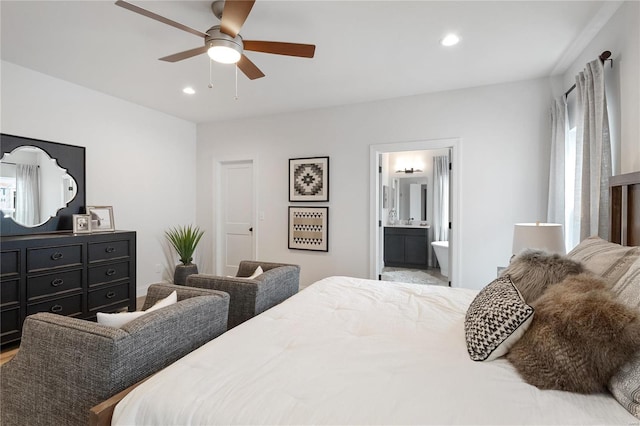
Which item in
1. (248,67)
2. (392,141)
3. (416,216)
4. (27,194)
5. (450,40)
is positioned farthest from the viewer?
(416,216)

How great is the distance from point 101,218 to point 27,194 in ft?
2.29

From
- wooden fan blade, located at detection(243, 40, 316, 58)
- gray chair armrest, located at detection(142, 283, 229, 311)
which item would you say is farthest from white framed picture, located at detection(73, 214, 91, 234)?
wooden fan blade, located at detection(243, 40, 316, 58)

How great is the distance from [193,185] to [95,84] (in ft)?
6.51

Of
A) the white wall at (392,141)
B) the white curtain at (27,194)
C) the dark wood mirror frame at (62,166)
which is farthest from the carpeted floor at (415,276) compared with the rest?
the white curtain at (27,194)

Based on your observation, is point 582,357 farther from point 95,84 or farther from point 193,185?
point 193,185

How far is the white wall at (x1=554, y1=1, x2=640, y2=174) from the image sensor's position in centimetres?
183

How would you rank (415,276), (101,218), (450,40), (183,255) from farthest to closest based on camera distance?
1. (415,276)
2. (183,255)
3. (101,218)
4. (450,40)

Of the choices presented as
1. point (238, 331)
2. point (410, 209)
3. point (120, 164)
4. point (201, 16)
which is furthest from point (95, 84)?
point (410, 209)

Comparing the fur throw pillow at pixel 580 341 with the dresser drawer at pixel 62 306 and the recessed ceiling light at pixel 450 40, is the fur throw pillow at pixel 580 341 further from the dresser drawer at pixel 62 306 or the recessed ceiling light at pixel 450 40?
the dresser drawer at pixel 62 306

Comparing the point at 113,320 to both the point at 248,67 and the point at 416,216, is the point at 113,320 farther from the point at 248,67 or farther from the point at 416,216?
the point at 416,216

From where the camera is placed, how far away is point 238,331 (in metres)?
1.50

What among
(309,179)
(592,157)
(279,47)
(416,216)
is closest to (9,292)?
(279,47)

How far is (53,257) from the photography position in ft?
9.45

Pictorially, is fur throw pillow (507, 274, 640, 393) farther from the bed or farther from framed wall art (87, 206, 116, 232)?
framed wall art (87, 206, 116, 232)
